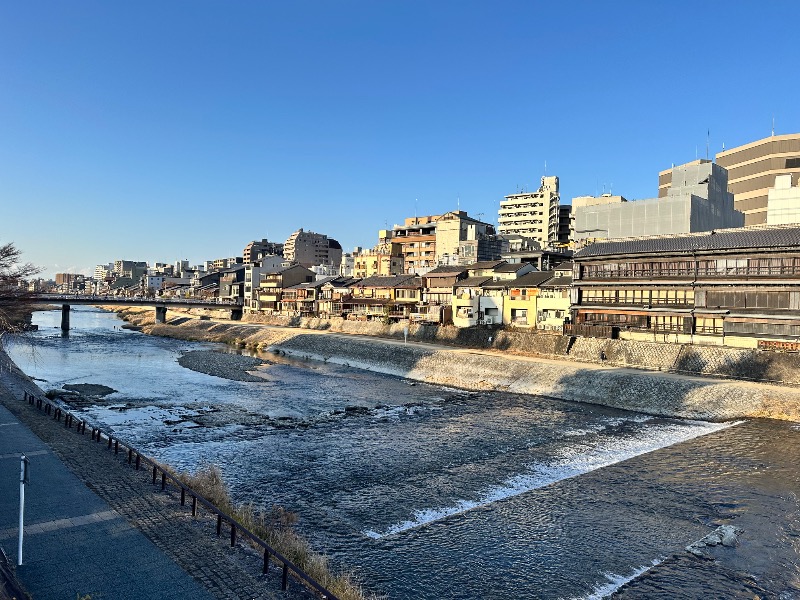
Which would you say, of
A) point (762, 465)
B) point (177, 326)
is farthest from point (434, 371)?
point (177, 326)

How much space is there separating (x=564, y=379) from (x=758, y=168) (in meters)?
66.3

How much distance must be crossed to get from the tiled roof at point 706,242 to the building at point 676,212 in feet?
30.9

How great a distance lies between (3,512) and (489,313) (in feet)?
182

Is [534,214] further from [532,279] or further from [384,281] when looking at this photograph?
[532,279]

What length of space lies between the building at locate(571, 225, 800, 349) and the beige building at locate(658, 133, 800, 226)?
4548cm

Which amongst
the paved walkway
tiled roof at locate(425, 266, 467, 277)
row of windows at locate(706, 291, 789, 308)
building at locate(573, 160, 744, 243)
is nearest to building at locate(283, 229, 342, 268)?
tiled roof at locate(425, 266, 467, 277)

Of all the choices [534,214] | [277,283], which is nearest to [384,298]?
[277,283]

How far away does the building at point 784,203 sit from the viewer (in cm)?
5725

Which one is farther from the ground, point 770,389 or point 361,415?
point 770,389

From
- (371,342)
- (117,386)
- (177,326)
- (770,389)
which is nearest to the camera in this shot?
(770,389)

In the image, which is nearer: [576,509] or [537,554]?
[537,554]

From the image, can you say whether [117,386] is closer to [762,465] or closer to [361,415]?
[361,415]

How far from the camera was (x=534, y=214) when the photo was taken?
118938mm

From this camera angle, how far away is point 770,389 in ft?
111
